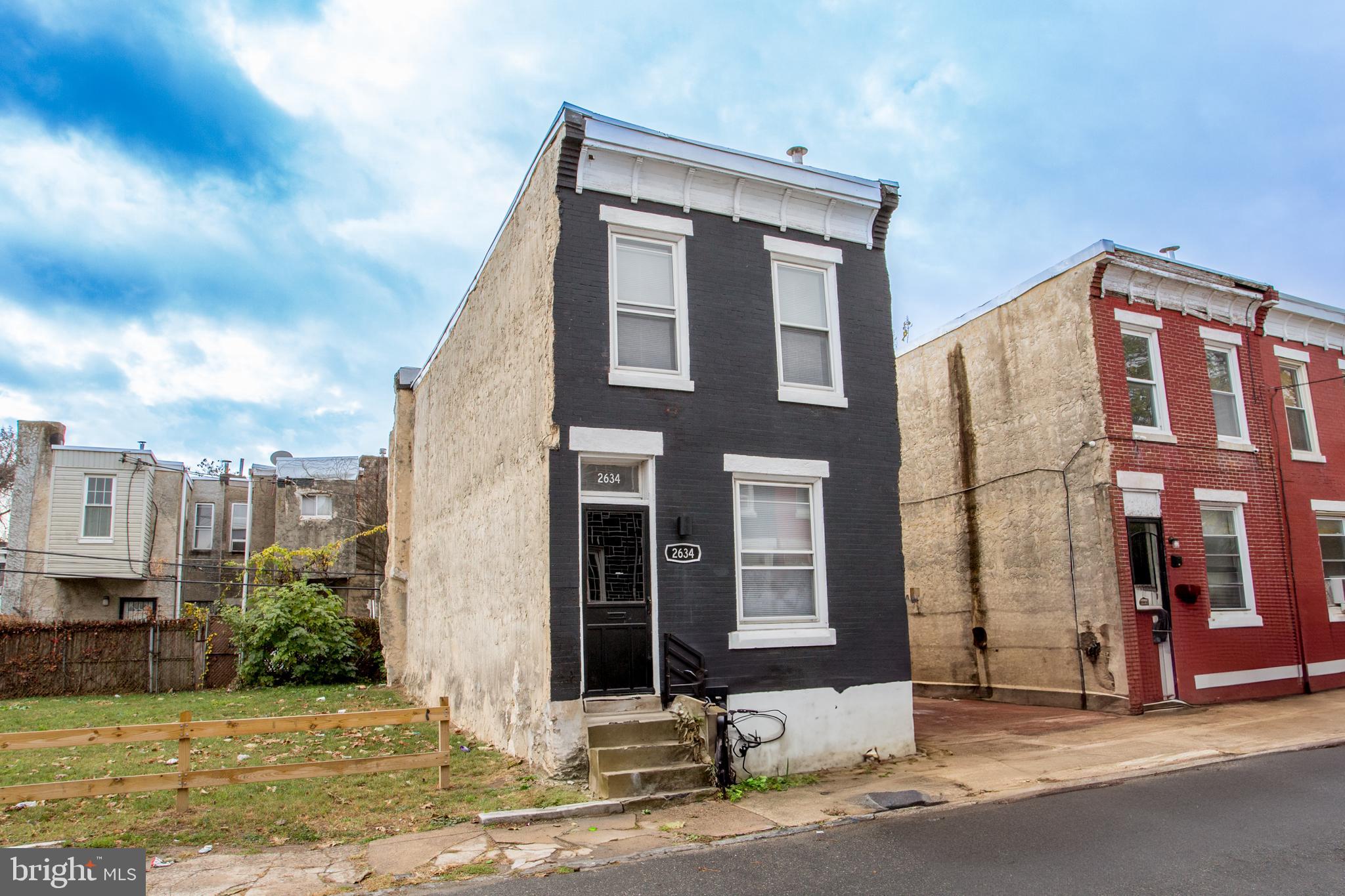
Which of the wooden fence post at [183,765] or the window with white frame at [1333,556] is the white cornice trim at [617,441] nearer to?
the wooden fence post at [183,765]

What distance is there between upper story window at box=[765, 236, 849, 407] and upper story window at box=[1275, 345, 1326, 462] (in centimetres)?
1081

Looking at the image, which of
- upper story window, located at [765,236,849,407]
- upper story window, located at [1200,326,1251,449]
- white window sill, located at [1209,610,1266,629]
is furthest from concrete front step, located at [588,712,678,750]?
upper story window, located at [1200,326,1251,449]

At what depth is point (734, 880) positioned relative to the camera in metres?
6.13

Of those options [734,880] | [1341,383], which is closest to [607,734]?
[734,880]

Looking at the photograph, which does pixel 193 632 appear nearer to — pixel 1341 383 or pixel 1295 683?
pixel 1295 683

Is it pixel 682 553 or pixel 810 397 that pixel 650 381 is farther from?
pixel 810 397

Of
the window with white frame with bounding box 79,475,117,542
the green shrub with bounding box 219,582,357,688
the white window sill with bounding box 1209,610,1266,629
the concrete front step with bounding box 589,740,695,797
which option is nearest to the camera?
the concrete front step with bounding box 589,740,695,797

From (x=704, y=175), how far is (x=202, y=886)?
8899 mm

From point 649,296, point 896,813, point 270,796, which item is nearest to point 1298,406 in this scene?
point 649,296

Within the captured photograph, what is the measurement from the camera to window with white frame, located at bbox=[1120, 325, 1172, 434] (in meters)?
14.9

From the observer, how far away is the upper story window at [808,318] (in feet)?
37.3

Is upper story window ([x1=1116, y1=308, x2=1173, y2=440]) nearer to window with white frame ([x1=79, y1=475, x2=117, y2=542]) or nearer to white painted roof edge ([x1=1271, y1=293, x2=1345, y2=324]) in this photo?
white painted roof edge ([x1=1271, y1=293, x2=1345, y2=324])

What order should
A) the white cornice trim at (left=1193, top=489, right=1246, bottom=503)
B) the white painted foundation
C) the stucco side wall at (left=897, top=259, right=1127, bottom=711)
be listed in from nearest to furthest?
the white painted foundation < the stucco side wall at (left=897, top=259, right=1127, bottom=711) < the white cornice trim at (left=1193, top=489, right=1246, bottom=503)

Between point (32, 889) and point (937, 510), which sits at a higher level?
point (937, 510)
